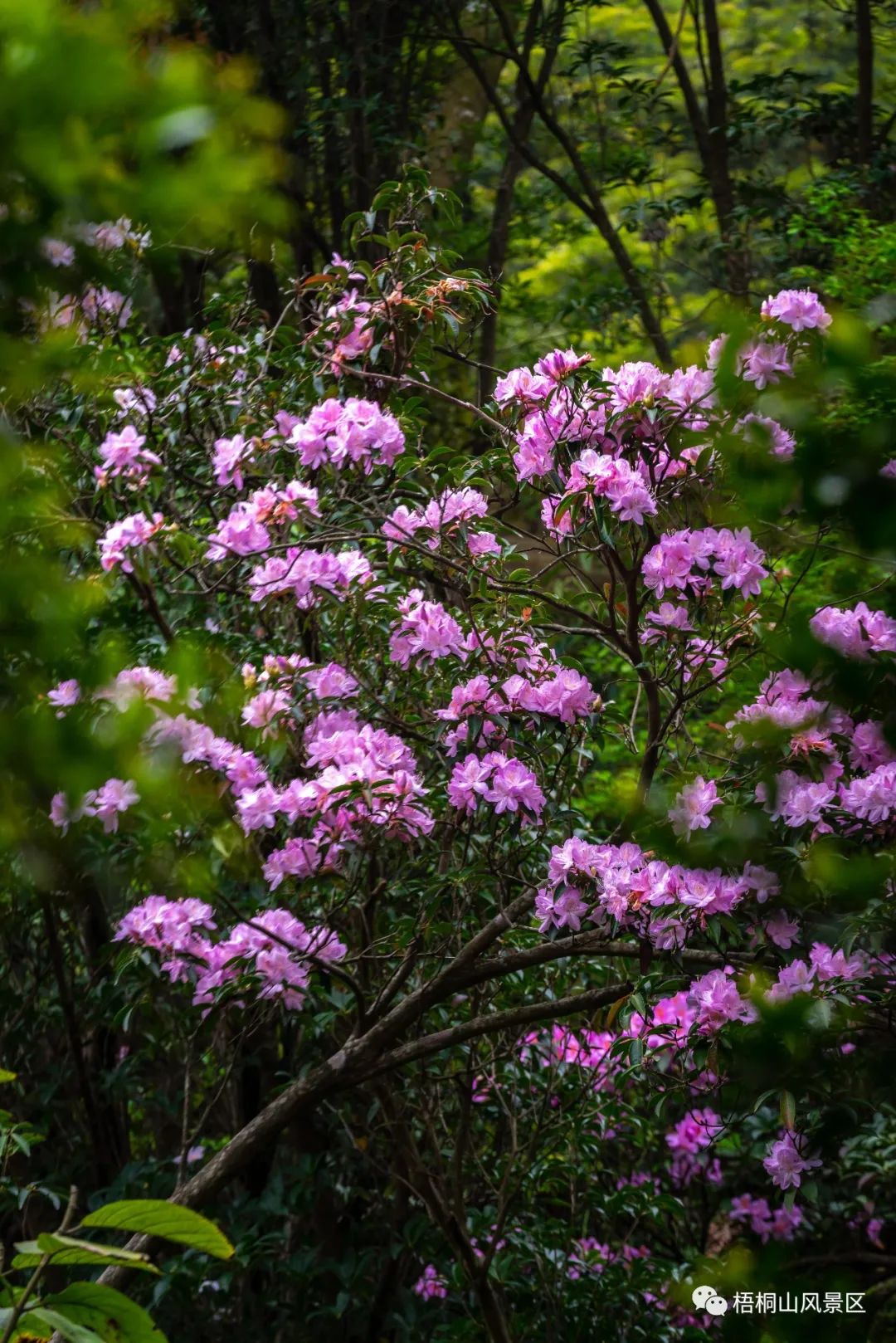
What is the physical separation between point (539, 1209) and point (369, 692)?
6.07 feet

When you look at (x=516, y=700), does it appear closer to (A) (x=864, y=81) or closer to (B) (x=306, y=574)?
(B) (x=306, y=574)

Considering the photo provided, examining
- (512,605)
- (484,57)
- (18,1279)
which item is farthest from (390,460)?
(484,57)

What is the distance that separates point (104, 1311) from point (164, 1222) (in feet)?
0.27

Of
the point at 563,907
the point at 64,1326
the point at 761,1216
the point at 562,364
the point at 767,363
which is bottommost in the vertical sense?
the point at 64,1326

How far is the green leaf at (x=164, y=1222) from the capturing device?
1.18 metres

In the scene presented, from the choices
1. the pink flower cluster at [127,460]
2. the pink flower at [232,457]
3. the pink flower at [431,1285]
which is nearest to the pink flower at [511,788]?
the pink flower at [232,457]

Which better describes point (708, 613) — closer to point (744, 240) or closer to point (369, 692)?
A: point (369, 692)

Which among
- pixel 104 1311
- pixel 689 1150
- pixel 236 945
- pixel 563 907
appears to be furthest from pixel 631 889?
pixel 689 1150

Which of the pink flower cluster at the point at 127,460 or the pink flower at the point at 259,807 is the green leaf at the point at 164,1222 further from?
the pink flower cluster at the point at 127,460

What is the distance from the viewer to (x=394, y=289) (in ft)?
9.26

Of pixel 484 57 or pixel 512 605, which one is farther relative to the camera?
pixel 484 57

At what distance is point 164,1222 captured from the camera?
1.19m

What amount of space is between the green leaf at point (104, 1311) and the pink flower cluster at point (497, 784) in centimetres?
121

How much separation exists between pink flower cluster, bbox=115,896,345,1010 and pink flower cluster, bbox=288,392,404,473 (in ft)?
2.85
